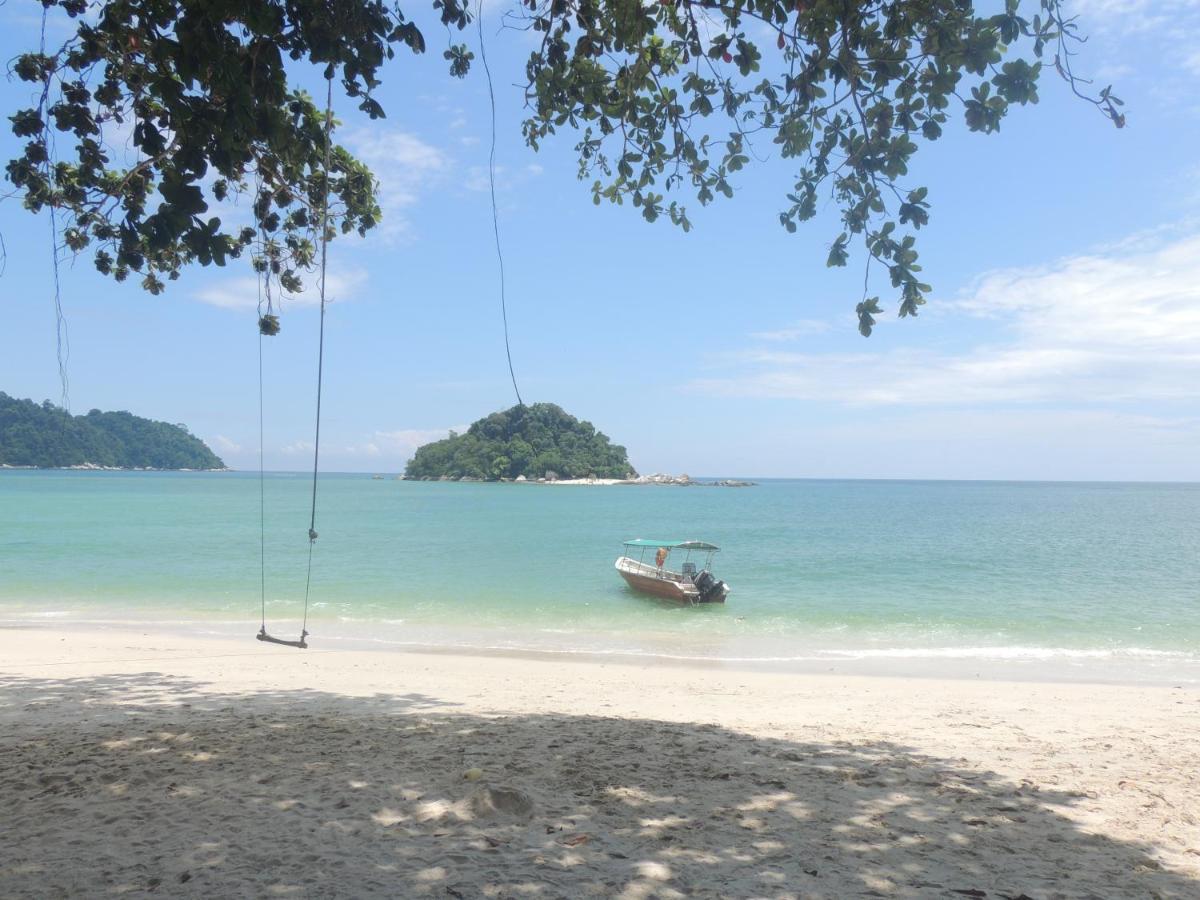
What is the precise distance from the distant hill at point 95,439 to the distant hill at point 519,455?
57646 mm

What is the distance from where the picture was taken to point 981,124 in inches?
162

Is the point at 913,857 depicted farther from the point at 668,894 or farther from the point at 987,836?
the point at 668,894

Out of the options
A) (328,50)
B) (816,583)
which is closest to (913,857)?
(328,50)

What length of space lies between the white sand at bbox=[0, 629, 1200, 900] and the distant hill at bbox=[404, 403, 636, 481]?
10795 cm

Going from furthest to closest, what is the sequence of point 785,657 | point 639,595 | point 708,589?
1. point 639,595
2. point 708,589
3. point 785,657

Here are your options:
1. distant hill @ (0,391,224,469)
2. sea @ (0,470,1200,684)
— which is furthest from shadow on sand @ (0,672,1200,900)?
distant hill @ (0,391,224,469)

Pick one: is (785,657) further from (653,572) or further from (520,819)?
(520,819)

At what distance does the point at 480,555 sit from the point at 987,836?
1195 inches

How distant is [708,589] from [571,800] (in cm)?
1726

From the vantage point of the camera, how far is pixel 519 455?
431ft

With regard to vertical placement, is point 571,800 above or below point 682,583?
above

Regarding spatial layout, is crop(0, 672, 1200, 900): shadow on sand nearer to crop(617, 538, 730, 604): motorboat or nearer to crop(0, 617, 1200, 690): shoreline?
crop(0, 617, 1200, 690): shoreline

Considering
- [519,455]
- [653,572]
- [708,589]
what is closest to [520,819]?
[708,589]

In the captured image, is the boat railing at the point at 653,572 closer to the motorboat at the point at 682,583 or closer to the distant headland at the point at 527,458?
the motorboat at the point at 682,583
